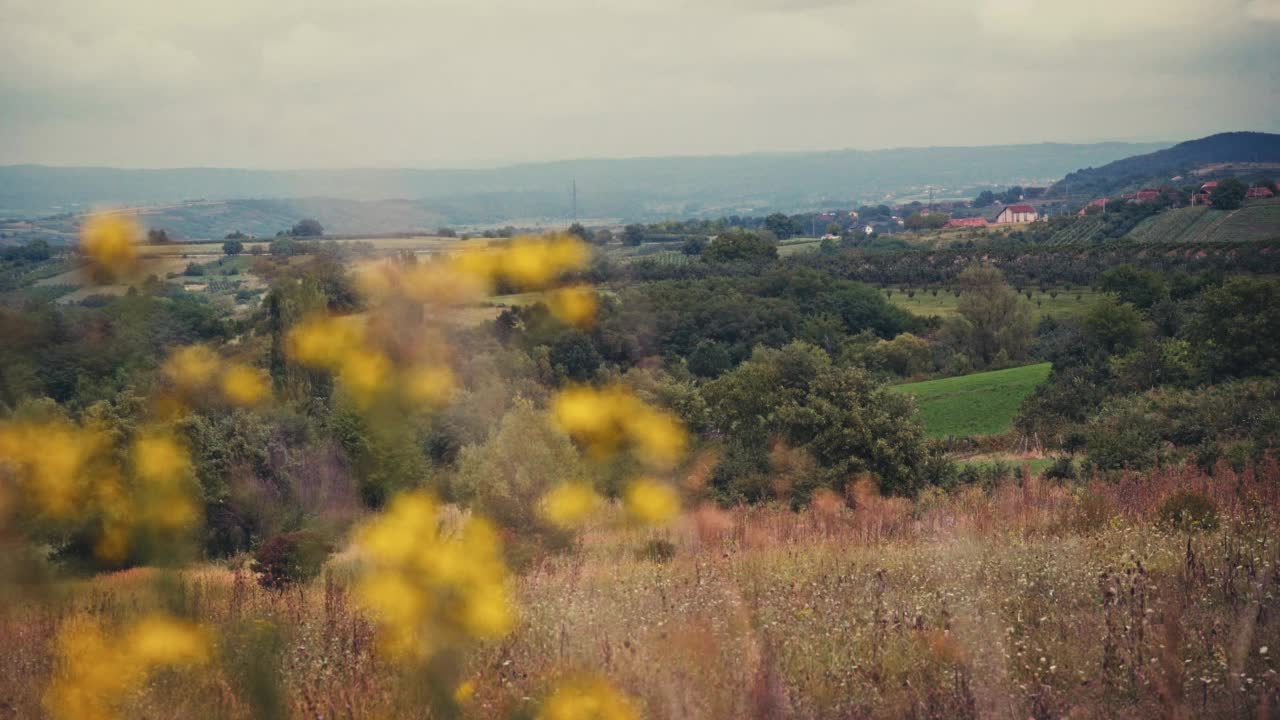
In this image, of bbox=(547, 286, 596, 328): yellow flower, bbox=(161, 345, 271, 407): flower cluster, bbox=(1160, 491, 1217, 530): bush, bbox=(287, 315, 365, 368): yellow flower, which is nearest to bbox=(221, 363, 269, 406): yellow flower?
bbox=(161, 345, 271, 407): flower cluster

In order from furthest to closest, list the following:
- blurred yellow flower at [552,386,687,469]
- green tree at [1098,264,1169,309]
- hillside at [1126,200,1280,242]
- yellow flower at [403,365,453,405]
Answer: hillside at [1126,200,1280,242]
green tree at [1098,264,1169,309]
blurred yellow flower at [552,386,687,469]
yellow flower at [403,365,453,405]

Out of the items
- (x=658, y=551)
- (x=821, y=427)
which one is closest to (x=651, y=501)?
(x=658, y=551)

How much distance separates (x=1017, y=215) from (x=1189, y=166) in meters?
27.6

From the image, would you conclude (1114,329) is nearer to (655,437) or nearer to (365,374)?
(655,437)

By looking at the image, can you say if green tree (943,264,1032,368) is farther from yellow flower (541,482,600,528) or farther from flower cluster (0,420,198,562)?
flower cluster (0,420,198,562)

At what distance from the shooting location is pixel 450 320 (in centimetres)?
656

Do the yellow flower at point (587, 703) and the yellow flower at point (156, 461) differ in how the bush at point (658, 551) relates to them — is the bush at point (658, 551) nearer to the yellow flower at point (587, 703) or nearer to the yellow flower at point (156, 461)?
the yellow flower at point (587, 703)

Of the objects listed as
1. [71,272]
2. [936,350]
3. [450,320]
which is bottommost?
[936,350]

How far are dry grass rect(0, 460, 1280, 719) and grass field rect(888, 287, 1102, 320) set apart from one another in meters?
54.0

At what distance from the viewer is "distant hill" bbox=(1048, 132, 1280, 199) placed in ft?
339

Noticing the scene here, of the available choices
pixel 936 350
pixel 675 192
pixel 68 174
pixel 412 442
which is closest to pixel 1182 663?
pixel 412 442

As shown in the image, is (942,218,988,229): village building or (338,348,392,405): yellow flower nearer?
(338,348,392,405): yellow flower

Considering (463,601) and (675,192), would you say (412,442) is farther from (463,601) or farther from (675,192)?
(675,192)

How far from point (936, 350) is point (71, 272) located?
51.8 metres
